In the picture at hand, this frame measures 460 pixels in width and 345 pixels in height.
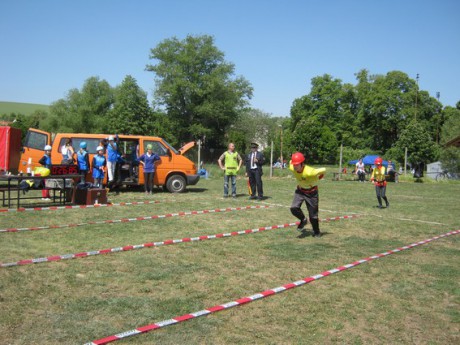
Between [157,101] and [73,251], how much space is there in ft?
196

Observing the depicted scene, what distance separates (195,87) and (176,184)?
48179 mm

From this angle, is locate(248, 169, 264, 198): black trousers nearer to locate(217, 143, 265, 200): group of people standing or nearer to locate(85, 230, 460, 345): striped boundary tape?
locate(217, 143, 265, 200): group of people standing

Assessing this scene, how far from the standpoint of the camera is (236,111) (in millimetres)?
66062

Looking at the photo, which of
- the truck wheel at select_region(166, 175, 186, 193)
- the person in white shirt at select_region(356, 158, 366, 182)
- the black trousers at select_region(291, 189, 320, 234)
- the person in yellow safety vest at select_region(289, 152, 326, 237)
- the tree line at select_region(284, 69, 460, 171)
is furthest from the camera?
the tree line at select_region(284, 69, 460, 171)

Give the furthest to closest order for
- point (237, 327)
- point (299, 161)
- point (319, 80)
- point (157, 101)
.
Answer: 1. point (319, 80)
2. point (157, 101)
3. point (299, 161)
4. point (237, 327)

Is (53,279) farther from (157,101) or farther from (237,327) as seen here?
(157,101)

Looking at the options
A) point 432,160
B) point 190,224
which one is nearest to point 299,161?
point 190,224

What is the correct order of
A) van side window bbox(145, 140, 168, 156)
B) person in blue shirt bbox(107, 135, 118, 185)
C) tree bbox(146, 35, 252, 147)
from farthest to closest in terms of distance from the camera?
tree bbox(146, 35, 252, 147), van side window bbox(145, 140, 168, 156), person in blue shirt bbox(107, 135, 118, 185)

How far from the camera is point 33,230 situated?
326 inches

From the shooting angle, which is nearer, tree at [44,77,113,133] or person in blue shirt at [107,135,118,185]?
person in blue shirt at [107,135,118,185]

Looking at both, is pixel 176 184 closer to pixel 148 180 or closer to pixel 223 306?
pixel 148 180

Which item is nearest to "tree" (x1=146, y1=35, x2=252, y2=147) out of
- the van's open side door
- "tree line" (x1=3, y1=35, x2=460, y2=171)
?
"tree line" (x1=3, y1=35, x2=460, y2=171)

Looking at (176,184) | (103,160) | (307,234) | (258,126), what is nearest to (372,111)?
(258,126)

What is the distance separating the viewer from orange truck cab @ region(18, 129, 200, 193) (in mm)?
14906
